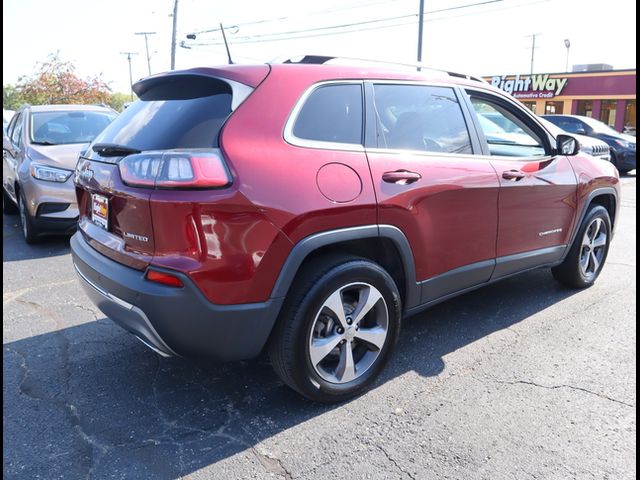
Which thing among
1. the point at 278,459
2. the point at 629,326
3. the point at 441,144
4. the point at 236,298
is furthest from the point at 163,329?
the point at 629,326

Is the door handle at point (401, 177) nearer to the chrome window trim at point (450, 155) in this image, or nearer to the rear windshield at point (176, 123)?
the chrome window trim at point (450, 155)

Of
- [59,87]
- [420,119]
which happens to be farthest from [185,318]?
[59,87]

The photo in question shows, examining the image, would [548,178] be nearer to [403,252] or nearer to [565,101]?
[403,252]

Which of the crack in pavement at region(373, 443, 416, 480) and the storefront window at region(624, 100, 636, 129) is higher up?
the crack in pavement at region(373, 443, 416, 480)

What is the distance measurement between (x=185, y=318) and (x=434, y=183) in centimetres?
164

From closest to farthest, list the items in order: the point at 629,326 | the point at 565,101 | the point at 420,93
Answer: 1. the point at 420,93
2. the point at 629,326
3. the point at 565,101

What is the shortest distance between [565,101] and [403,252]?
1522 inches

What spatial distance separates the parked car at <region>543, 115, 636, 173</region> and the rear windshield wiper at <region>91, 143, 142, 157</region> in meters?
14.6

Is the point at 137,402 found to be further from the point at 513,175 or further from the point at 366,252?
the point at 513,175

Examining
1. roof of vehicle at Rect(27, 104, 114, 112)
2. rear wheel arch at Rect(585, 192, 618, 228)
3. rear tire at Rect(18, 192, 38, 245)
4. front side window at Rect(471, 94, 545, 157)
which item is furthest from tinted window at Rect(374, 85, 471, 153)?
roof of vehicle at Rect(27, 104, 114, 112)

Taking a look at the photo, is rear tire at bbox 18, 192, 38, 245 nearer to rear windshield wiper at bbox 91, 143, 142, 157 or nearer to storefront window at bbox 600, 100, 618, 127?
rear windshield wiper at bbox 91, 143, 142, 157

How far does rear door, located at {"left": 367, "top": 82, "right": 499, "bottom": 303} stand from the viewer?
302cm

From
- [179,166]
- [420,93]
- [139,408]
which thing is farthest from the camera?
[420,93]

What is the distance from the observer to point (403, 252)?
309 cm
